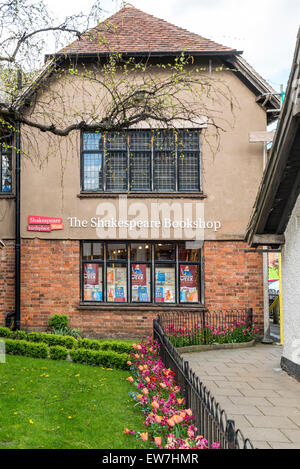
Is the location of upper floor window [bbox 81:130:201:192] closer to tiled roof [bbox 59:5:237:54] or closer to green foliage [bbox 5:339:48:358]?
tiled roof [bbox 59:5:237:54]

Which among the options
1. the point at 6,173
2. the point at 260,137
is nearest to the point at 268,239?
the point at 260,137

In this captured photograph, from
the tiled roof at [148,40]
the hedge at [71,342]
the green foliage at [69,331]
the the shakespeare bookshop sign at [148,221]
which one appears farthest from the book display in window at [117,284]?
the tiled roof at [148,40]

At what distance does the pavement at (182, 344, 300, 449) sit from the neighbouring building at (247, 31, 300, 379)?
2.24 feet

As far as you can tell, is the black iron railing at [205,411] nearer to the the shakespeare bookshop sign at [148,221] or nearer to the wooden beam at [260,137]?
the the shakespeare bookshop sign at [148,221]

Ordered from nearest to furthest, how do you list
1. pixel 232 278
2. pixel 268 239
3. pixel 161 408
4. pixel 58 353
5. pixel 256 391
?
1. pixel 161 408
2. pixel 256 391
3. pixel 268 239
4. pixel 58 353
5. pixel 232 278

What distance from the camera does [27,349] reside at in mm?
9695

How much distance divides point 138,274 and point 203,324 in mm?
2584

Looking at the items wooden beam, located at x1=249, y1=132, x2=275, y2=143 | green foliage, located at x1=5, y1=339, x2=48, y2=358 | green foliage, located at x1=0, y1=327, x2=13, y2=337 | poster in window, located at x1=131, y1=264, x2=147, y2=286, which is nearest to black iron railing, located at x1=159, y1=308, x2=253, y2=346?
poster in window, located at x1=131, y1=264, x2=147, y2=286

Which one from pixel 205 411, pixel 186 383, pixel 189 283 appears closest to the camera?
pixel 205 411

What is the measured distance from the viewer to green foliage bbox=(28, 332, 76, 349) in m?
10.1

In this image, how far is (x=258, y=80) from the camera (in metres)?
12.1

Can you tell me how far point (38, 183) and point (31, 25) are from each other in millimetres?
5915

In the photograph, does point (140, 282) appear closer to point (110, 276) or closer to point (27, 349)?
point (110, 276)

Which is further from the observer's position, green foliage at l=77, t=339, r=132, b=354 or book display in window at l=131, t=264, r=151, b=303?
book display in window at l=131, t=264, r=151, b=303
